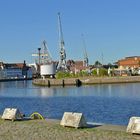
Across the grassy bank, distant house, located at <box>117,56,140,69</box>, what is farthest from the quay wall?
the grassy bank

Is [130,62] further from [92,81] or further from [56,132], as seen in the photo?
[56,132]

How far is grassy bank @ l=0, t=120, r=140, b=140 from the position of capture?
13272mm

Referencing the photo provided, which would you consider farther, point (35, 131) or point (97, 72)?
point (97, 72)

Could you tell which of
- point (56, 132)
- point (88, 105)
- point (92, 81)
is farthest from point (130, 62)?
point (56, 132)

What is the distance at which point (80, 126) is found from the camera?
1499 cm

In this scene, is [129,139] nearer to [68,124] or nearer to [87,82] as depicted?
[68,124]

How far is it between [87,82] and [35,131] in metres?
97.9

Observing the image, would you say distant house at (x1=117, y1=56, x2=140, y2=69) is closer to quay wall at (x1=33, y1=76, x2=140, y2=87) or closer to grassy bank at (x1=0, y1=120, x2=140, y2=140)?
quay wall at (x1=33, y1=76, x2=140, y2=87)

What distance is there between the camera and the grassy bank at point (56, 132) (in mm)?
13272

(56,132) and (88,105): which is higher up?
(56,132)

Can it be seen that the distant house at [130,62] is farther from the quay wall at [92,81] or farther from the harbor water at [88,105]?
the harbor water at [88,105]

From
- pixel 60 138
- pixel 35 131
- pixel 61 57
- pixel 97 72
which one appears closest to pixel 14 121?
pixel 35 131

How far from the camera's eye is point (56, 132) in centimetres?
1448

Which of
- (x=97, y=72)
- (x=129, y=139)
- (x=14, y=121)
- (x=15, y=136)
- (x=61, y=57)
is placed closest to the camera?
(x=129, y=139)
